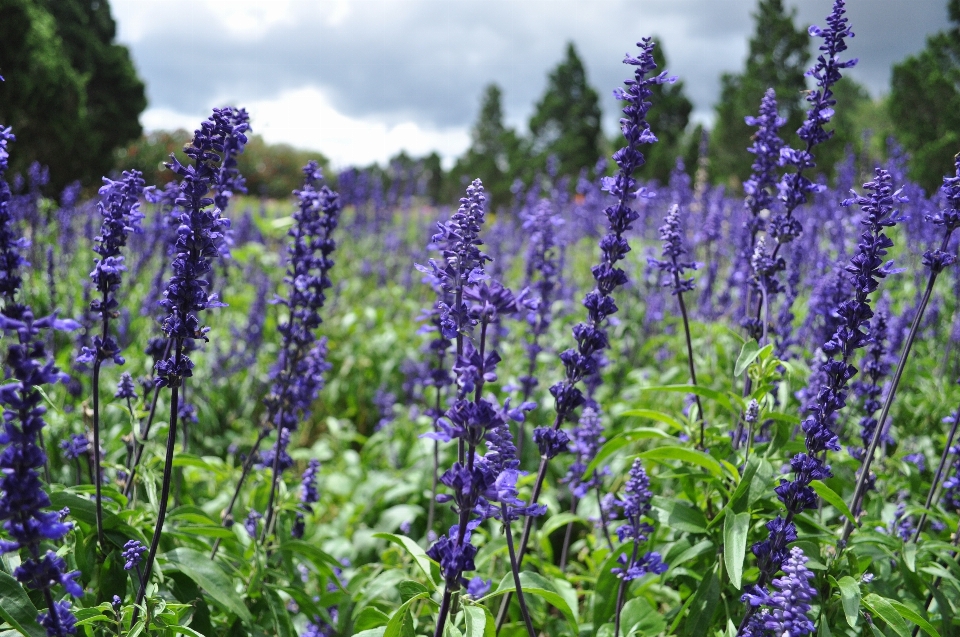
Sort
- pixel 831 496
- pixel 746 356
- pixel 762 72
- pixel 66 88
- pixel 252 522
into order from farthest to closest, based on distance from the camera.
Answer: pixel 762 72
pixel 66 88
pixel 252 522
pixel 746 356
pixel 831 496

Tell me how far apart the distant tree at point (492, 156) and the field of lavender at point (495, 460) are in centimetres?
3069

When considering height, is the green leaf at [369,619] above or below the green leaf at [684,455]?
below

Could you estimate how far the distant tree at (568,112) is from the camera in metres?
47.2

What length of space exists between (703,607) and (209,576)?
216cm

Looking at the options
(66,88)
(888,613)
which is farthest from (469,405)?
(66,88)

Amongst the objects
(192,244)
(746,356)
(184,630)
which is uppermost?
(192,244)

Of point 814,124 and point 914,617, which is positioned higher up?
point 814,124

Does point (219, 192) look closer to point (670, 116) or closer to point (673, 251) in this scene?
point (673, 251)

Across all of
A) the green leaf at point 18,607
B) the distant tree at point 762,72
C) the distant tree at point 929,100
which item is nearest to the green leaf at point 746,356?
the green leaf at point 18,607

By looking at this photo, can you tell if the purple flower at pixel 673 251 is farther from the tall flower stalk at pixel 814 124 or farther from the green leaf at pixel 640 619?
the green leaf at pixel 640 619

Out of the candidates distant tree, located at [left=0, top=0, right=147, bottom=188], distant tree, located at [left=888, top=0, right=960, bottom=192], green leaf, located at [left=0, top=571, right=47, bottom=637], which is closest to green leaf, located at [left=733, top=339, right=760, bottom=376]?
green leaf, located at [left=0, top=571, right=47, bottom=637]

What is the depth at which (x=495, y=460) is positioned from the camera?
249cm

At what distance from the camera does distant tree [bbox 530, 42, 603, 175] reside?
47.2m

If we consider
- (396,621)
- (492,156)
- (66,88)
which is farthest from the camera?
(492,156)
